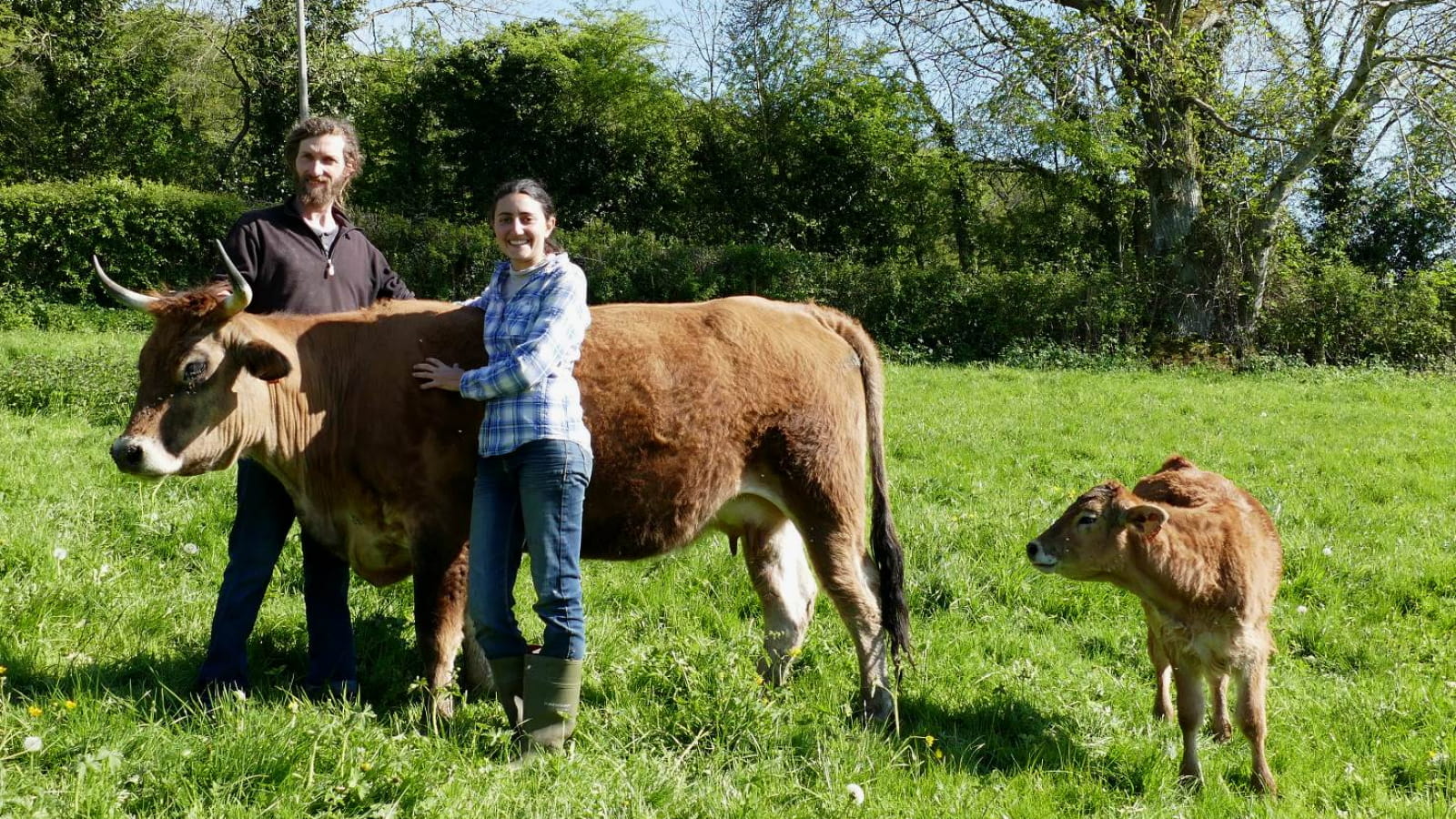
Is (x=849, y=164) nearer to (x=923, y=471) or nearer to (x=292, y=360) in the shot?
(x=923, y=471)

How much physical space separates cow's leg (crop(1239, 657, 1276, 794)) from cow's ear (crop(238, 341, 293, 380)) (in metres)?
3.97

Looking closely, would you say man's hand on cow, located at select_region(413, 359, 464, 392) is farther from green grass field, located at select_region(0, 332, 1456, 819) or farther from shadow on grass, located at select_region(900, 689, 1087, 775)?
shadow on grass, located at select_region(900, 689, 1087, 775)

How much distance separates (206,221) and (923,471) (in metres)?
18.1

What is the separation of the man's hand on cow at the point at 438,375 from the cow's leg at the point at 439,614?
68 centimetres

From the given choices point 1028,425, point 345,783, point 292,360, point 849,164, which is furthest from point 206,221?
point 345,783

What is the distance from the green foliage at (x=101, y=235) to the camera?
64.4 ft

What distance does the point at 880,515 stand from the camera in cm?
489

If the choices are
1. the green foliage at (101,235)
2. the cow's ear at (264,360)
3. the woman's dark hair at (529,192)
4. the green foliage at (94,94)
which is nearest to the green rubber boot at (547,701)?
the cow's ear at (264,360)

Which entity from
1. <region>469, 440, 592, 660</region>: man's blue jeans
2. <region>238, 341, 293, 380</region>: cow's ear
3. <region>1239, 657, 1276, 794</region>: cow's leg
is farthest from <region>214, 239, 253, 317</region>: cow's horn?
<region>1239, 657, 1276, 794</region>: cow's leg

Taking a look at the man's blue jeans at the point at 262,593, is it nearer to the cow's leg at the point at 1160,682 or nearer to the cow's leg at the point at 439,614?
the cow's leg at the point at 439,614

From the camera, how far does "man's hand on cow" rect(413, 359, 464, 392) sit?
390cm

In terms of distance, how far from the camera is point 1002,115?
65.1 feet

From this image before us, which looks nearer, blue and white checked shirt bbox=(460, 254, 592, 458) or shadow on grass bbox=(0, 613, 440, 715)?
blue and white checked shirt bbox=(460, 254, 592, 458)

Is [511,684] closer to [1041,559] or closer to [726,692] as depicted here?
[726,692]
